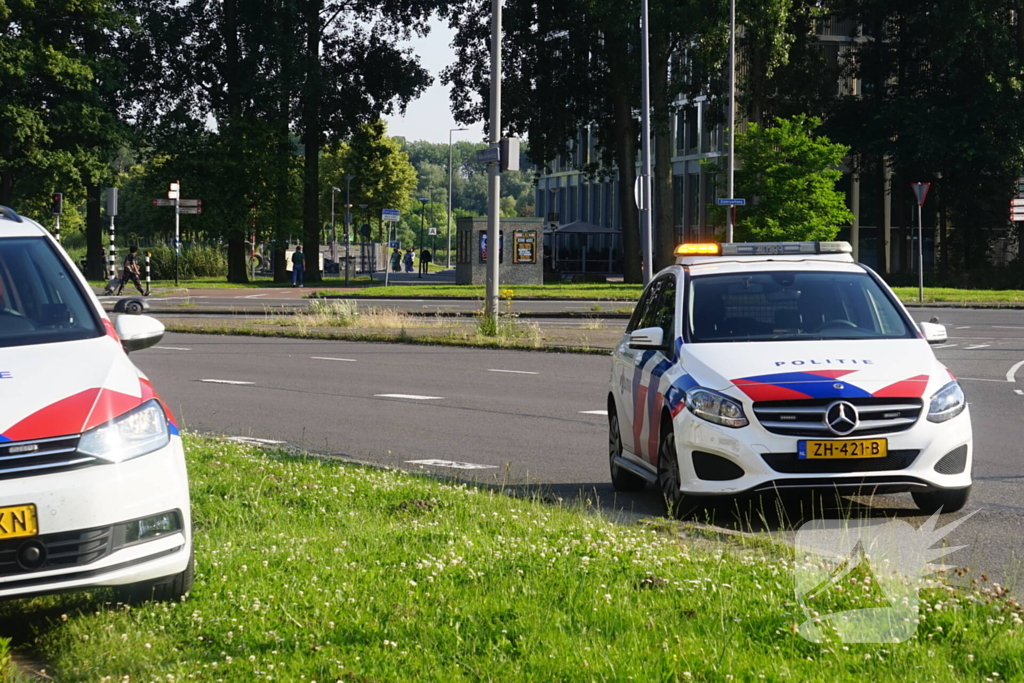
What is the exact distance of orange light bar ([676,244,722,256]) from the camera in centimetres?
1051

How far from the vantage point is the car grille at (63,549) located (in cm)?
540

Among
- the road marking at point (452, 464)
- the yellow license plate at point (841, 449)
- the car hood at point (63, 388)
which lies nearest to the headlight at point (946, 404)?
the yellow license plate at point (841, 449)

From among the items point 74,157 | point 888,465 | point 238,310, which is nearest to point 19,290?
point 888,465

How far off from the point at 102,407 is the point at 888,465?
4.58 metres

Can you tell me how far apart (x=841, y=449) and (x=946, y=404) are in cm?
80

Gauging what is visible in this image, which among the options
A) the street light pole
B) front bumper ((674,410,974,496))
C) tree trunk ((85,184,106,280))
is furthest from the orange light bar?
tree trunk ((85,184,106,280))

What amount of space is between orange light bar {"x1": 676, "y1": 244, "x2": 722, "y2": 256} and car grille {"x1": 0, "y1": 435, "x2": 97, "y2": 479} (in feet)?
19.0

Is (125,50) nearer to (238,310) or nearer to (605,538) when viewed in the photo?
(238,310)

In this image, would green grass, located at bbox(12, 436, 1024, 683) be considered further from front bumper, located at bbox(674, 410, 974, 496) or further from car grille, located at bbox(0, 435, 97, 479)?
front bumper, located at bbox(674, 410, 974, 496)

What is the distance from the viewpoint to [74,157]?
180 feet

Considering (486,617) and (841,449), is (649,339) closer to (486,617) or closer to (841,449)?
(841,449)

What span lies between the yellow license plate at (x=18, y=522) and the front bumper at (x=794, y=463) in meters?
4.15

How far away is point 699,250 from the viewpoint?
10.5 m

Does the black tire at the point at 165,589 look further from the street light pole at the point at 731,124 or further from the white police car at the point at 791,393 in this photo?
the street light pole at the point at 731,124
